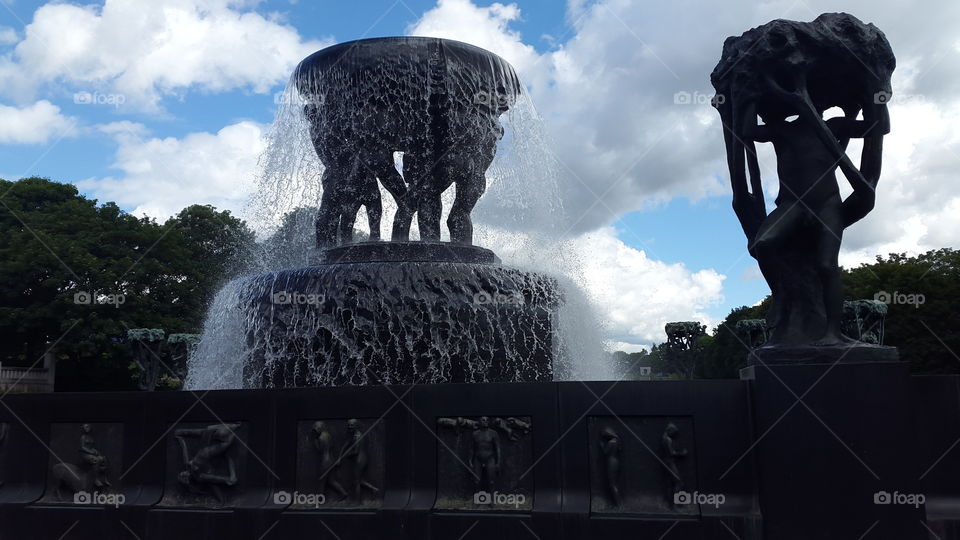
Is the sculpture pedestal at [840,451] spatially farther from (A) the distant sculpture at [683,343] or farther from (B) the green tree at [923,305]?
(B) the green tree at [923,305]

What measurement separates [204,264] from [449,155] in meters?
35.6

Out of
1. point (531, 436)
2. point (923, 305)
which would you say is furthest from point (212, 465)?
point (923, 305)

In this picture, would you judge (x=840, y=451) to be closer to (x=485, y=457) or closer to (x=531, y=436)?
(x=531, y=436)

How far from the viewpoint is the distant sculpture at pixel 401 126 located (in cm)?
1098

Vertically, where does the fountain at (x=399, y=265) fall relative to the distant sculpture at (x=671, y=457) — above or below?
above

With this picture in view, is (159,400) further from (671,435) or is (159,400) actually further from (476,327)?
(671,435)

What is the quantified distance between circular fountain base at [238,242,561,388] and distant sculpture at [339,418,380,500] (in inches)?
77.9

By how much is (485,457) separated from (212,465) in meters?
2.59

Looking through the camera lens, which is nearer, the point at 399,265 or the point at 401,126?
the point at 399,265

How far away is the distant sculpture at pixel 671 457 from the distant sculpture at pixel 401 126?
16.7 feet

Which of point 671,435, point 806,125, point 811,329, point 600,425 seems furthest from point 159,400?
point 806,125

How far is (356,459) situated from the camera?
7074 mm

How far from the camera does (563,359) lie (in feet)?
35.3

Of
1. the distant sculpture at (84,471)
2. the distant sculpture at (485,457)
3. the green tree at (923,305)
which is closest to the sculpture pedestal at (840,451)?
the distant sculpture at (485,457)
